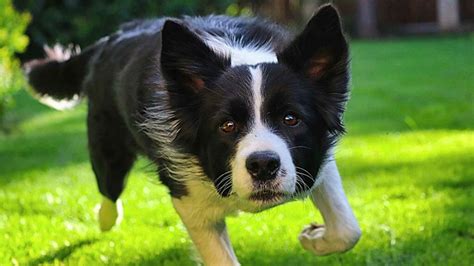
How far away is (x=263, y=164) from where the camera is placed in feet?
12.4

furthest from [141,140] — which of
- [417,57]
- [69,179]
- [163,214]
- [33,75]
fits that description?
[417,57]

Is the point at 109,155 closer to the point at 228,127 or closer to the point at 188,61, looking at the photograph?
the point at 188,61

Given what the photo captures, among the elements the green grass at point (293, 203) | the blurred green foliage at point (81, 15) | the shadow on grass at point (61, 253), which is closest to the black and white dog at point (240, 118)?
the green grass at point (293, 203)

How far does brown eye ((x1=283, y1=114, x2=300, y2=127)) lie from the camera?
4.00 m

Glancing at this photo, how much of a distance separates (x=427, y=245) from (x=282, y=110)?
1.79 metres

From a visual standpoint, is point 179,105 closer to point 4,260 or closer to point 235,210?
point 235,210

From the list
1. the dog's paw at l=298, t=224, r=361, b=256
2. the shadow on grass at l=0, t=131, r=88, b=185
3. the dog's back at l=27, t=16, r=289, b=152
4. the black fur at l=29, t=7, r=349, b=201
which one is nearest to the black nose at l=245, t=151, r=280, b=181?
the black fur at l=29, t=7, r=349, b=201

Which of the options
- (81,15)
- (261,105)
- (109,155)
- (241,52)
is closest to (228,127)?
(261,105)

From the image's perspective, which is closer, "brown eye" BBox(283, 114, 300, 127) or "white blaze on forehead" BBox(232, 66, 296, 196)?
"white blaze on forehead" BBox(232, 66, 296, 196)

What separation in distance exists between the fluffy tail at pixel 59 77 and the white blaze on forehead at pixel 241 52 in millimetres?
2213

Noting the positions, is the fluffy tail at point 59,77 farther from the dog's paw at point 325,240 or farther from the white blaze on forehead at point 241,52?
the dog's paw at point 325,240

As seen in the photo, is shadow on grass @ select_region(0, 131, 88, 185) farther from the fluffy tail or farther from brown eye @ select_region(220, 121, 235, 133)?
brown eye @ select_region(220, 121, 235, 133)

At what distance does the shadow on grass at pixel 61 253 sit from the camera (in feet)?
18.0

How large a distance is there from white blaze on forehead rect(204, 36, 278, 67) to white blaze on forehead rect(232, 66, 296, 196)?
0.42 metres
